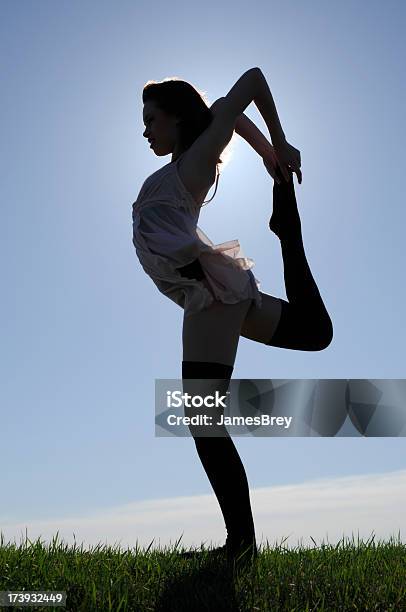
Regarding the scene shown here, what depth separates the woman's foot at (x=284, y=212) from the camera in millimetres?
4438

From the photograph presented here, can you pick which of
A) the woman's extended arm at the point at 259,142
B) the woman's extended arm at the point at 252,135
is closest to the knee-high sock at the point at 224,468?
the woman's extended arm at the point at 259,142

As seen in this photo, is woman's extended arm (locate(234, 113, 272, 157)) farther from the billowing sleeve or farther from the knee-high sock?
the knee-high sock

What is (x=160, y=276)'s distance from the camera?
4.04 meters

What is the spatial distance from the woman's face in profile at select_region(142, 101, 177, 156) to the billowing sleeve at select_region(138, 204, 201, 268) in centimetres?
49

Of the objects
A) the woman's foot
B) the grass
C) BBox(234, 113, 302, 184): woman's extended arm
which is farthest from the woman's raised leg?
Answer: the grass

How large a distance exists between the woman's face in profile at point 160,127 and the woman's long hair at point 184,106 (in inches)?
1.2

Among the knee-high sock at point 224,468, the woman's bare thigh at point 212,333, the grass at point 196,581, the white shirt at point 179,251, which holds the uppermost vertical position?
the white shirt at point 179,251

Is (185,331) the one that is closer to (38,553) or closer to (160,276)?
(160,276)

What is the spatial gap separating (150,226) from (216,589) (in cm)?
183

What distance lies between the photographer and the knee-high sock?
3920mm

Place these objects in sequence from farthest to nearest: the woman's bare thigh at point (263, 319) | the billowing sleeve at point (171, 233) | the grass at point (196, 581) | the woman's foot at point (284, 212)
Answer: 1. the woman's foot at point (284, 212)
2. the woman's bare thigh at point (263, 319)
3. the billowing sleeve at point (171, 233)
4. the grass at point (196, 581)

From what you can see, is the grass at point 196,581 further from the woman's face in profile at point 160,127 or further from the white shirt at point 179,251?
the woman's face in profile at point 160,127

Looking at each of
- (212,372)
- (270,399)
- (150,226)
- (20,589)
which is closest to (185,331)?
(212,372)

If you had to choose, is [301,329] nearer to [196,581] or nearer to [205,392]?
[205,392]
